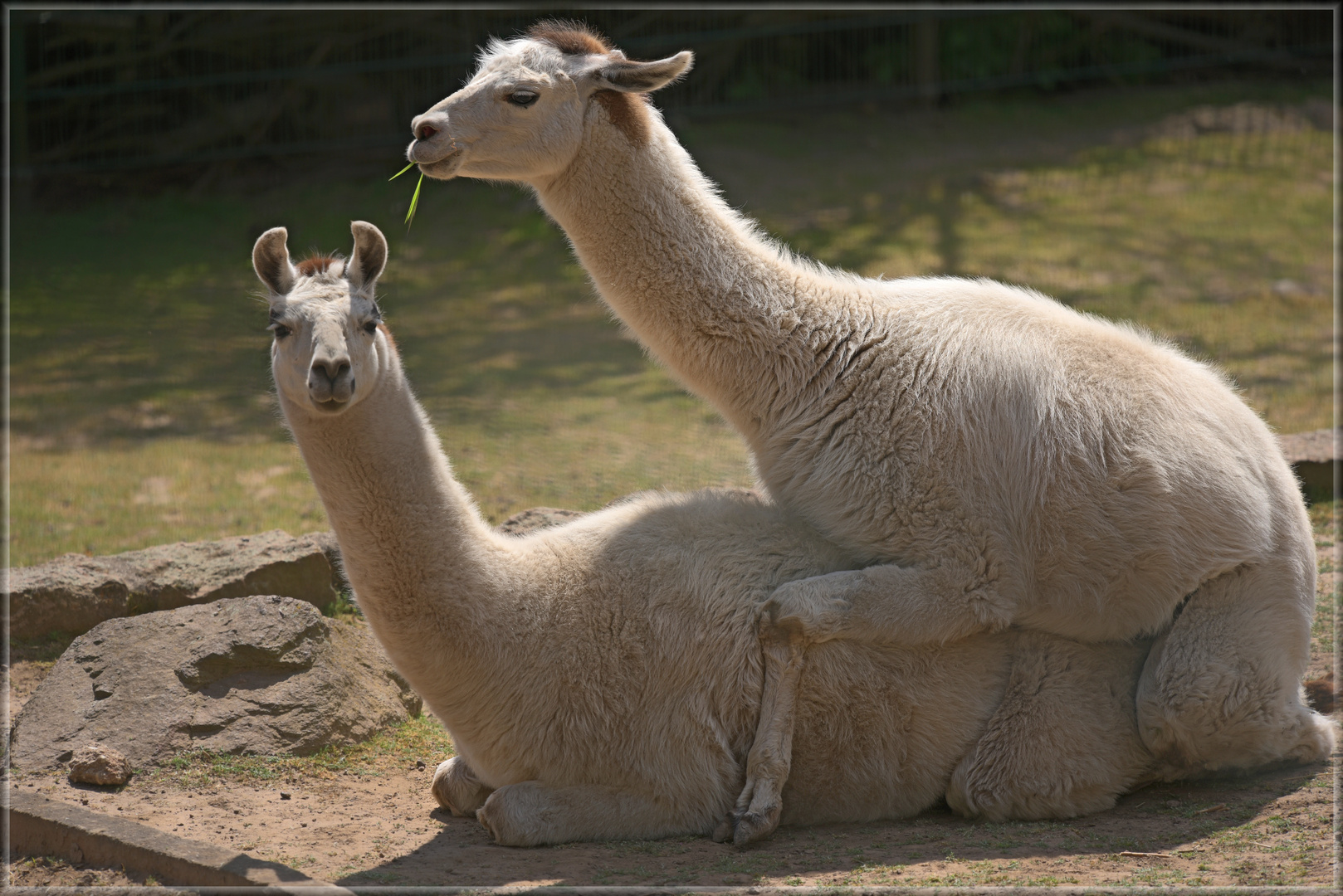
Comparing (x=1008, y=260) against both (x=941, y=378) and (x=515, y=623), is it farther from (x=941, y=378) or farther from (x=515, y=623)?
(x=515, y=623)

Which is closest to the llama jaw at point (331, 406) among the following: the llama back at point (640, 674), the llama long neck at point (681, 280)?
the llama back at point (640, 674)

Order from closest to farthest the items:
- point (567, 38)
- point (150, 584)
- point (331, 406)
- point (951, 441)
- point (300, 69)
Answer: point (331, 406)
point (951, 441)
point (567, 38)
point (150, 584)
point (300, 69)

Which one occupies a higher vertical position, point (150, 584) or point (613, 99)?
point (613, 99)

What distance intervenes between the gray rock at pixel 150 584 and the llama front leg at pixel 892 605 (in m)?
2.61

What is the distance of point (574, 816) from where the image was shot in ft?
12.9

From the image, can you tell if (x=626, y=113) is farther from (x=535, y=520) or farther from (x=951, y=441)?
(x=535, y=520)

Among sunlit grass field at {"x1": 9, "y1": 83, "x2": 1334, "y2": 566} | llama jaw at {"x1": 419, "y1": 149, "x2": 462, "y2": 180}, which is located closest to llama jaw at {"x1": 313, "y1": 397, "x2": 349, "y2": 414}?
llama jaw at {"x1": 419, "y1": 149, "x2": 462, "y2": 180}

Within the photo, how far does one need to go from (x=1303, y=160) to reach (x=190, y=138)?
41.6 feet

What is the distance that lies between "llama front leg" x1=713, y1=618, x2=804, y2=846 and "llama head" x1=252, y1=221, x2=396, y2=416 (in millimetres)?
1498

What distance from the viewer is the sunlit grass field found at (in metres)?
8.12

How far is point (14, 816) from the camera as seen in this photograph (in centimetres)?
399

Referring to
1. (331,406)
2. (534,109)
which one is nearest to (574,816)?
(331,406)

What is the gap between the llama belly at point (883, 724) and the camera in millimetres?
4090

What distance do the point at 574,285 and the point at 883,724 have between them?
8.53 m
